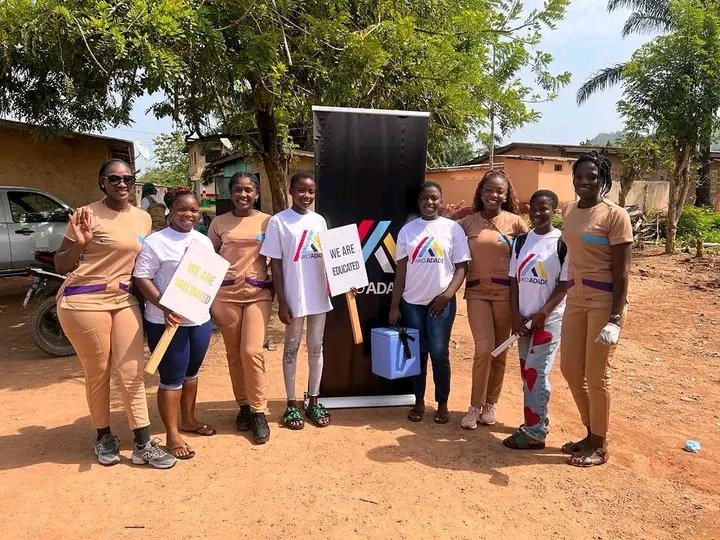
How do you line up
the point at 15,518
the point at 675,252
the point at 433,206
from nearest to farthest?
the point at 15,518
the point at 433,206
the point at 675,252

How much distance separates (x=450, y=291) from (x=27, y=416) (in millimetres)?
3576

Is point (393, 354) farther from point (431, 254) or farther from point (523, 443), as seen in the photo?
point (523, 443)

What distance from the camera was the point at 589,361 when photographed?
3510 mm

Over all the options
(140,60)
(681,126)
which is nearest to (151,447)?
(140,60)

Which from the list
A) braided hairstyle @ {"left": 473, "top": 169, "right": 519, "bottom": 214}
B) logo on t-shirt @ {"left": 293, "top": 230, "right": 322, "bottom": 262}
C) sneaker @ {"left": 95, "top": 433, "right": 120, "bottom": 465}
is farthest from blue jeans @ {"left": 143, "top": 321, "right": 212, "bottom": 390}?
braided hairstyle @ {"left": 473, "top": 169, "right": 519, "bottom": 214}

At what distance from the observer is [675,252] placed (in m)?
13.9

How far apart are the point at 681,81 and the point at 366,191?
11160 millimetres

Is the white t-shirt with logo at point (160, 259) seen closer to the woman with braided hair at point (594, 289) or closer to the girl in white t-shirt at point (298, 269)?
the girl in white t-shirt at point (298, 269)

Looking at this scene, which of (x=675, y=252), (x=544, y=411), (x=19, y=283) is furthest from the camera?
(x=675, y=252)

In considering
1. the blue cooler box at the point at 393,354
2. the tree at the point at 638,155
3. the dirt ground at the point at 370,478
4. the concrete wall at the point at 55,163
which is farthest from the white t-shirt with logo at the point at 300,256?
the tree at the point at 638,155

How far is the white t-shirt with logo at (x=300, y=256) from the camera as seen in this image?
3882 mm

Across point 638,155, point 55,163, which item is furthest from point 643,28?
point 55,163

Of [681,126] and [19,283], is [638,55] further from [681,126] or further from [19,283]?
[19,283]

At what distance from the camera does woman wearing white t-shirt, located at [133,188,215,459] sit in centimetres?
343
